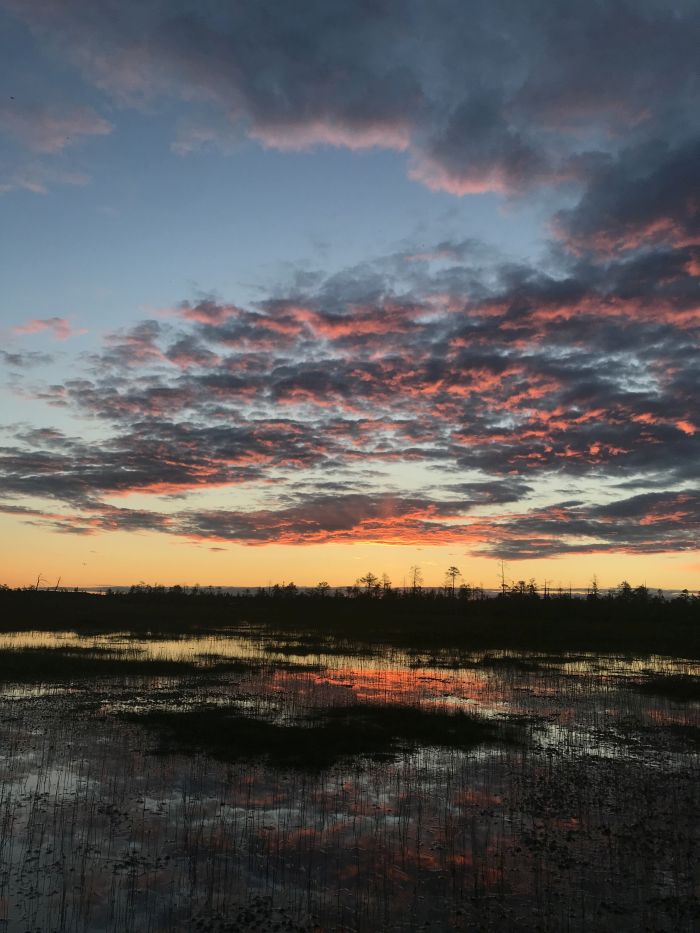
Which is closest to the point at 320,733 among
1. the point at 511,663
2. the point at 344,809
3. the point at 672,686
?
the point at 344,809

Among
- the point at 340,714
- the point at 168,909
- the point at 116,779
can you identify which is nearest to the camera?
the point at 168,909

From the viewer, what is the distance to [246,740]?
21.8m

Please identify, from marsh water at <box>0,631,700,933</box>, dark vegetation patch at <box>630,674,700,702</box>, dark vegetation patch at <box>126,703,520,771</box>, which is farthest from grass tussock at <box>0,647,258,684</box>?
dark vegetation patch at <box>630,674,700,702</box>

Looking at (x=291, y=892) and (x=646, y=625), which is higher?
(x=646, y=625)

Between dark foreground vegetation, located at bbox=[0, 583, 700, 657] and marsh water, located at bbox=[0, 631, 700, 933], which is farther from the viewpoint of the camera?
dark foreground vegetation, located at bbox=[0, 583, 700, 657]

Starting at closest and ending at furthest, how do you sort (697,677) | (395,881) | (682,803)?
(395,881), (682,803), (697,677)

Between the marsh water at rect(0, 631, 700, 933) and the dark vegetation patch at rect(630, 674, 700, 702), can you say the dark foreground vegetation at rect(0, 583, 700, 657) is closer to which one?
the dark vegetation patch at rect(630, 674, 700, 702)

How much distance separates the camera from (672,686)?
35094 millimetres

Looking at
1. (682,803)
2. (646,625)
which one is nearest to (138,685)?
(682,803)

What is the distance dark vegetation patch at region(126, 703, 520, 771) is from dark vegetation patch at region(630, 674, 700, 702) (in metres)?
13.1

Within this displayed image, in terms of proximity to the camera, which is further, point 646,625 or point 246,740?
point 646,625

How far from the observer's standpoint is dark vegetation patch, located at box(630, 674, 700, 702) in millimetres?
32750

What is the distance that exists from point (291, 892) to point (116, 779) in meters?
8.16

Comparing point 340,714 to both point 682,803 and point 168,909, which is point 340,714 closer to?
point 682,803
